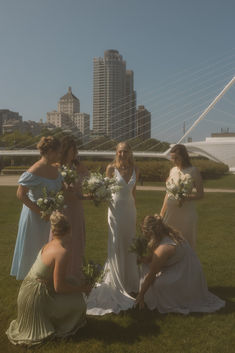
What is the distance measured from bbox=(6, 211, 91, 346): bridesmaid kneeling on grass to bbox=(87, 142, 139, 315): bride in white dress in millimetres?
1005

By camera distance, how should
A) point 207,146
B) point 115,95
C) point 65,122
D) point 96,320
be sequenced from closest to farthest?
1. point 96,320
2. point 207,146
3. point 115,95
4. point 65,122

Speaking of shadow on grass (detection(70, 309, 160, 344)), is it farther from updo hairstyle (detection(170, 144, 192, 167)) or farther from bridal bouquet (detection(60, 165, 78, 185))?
updo hairstyle (detection(170, 144, 192, 167))

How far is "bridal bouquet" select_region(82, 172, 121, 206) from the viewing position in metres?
4.45

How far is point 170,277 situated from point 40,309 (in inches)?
64.1

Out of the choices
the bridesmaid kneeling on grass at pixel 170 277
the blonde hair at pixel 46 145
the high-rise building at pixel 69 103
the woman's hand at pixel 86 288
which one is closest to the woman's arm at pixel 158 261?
the bridesmaid kneeling on grass at pixel 170 277

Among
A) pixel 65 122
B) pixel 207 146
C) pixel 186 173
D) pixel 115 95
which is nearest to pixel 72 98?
pixel 65 122

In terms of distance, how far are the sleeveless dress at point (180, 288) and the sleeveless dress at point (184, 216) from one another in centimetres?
69

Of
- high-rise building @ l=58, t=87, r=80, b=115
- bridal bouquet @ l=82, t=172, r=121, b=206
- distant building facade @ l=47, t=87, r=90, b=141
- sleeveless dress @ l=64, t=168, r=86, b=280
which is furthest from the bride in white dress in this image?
high-rise building @ l=58, t=87, r=80, b=115

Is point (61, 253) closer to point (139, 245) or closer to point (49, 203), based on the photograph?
point (49, 203)

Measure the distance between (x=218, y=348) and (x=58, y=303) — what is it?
64.4 inches

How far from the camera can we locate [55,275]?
3465mm

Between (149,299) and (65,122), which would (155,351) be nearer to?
(149,299)

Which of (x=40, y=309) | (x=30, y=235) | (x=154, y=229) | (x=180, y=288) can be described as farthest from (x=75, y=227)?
(x=180, y=288)

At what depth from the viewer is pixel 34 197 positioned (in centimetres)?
434
